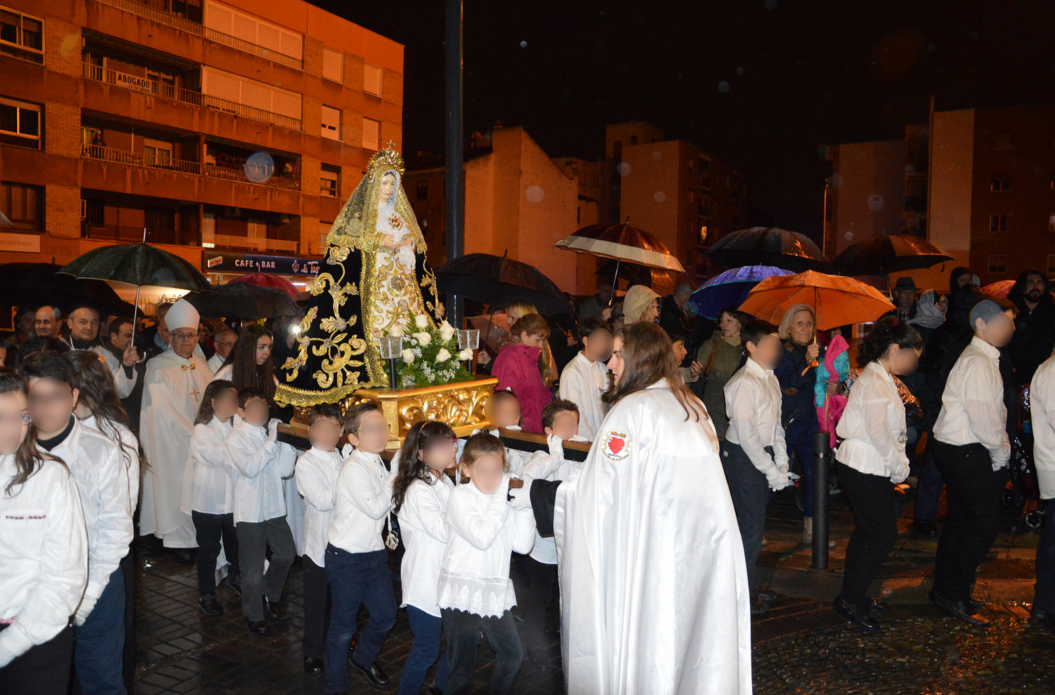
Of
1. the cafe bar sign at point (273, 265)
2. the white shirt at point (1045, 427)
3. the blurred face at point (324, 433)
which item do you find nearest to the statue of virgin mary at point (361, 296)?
the blurred face at point (324, 433)

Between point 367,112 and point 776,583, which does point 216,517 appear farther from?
point 367,112

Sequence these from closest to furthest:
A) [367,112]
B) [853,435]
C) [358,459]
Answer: [358,459] < [853,435] < [367,112]

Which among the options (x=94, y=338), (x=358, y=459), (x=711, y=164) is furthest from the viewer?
(x=711, y=164)

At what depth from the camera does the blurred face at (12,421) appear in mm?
2863

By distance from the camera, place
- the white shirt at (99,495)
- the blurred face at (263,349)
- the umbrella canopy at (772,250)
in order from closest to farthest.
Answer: the white shirt at (99,495) < the blurred face at (263,349) < the umbrella canopy at (772,250)

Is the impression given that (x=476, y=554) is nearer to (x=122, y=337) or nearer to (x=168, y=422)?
(x=168, y=422)

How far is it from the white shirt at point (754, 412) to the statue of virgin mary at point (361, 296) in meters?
2.40

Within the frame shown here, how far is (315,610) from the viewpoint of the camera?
479cm

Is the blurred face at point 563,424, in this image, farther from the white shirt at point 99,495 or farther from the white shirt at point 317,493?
the white shirt at point 99,495

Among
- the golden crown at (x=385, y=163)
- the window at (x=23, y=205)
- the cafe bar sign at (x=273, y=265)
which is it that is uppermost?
the window at (x=23, y=205)

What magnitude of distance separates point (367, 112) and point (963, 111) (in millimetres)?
30593

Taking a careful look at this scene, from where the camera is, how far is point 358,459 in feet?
14.7

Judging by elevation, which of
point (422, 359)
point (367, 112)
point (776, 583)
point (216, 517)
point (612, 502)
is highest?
point (367, 112)

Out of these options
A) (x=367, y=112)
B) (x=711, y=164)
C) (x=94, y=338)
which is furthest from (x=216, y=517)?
(x=711, y=164)
